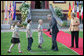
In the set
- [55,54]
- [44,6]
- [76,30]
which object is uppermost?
[44,6]

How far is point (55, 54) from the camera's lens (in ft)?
34.0

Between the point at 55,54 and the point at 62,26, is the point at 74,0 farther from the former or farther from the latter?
the point at 55,54

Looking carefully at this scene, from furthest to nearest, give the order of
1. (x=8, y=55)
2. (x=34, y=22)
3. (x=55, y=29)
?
(x=34, y=22) → (x=55, y=29) → (x=8, y=55)

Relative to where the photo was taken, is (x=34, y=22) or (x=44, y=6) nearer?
→ (x=34, y=22)

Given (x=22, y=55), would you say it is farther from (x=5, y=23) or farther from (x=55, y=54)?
(x=5, y=23)

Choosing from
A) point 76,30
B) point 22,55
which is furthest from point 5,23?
point 22,55

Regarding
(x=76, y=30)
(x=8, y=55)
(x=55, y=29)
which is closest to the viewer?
(x=8, y=55)

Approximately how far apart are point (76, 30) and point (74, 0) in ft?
73.4

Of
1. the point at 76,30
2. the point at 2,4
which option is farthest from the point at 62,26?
the point at 76,30

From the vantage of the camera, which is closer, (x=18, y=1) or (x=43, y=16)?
(x=43, y=16)

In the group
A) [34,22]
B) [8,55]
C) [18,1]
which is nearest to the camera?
[8,55]

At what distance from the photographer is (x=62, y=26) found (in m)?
29.7

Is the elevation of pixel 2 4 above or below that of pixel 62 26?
above

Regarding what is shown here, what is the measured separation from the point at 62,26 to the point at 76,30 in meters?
17.1
